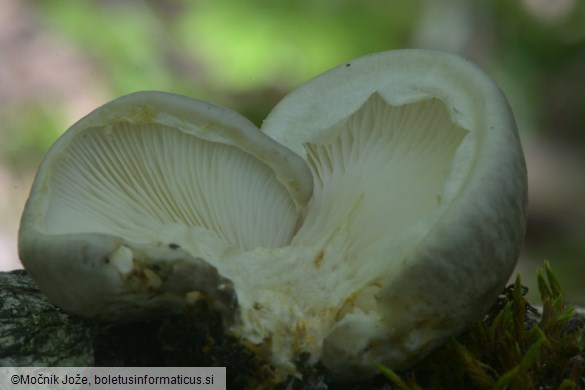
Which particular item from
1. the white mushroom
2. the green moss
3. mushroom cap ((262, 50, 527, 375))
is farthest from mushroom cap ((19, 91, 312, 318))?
the green moss

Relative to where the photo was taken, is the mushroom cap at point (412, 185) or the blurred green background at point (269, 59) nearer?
the mushroom cap at point (412, 185)

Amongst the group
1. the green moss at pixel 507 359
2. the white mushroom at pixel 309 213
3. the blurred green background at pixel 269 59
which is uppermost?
the blurred green background at pixel 269 59

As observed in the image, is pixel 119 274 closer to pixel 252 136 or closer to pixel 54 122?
pixel 252 136

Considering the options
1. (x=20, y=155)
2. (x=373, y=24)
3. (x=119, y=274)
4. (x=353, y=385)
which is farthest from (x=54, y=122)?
(x=353, y=385)

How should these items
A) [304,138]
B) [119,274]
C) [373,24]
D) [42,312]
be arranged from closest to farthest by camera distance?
[119,274] → [42,312] → [304,138] → [373,24]

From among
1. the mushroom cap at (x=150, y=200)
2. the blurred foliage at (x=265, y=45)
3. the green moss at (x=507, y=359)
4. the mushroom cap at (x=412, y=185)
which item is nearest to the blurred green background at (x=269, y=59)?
the blurred foliage at (x=265, y=45)

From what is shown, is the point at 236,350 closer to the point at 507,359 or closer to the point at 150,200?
the point at 150,200

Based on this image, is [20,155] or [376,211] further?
[20,155]

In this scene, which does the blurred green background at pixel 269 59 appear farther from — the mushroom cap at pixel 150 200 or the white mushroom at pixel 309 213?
the mushroom cap at pixel 150 200

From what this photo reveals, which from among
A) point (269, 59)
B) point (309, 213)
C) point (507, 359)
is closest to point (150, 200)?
point (309, 213)
